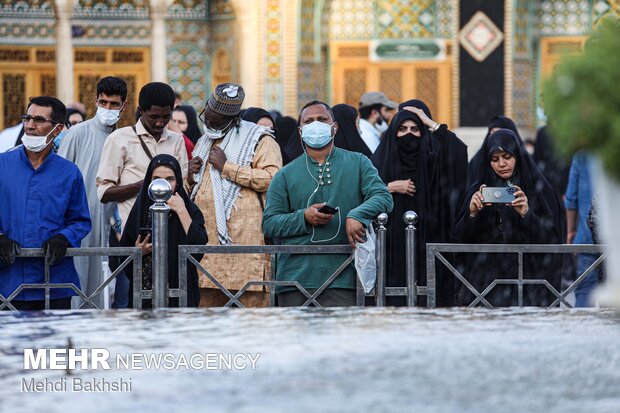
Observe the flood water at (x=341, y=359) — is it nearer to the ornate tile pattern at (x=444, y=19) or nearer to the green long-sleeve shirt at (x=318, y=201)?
the green long-sleeve shirt at (x=318, y=201)

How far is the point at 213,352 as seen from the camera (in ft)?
7.84

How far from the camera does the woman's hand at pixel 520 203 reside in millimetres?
5887

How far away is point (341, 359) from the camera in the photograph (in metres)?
2.32

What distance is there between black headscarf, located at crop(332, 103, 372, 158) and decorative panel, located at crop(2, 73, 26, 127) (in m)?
12.2

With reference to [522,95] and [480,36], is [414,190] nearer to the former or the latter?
[480,36]

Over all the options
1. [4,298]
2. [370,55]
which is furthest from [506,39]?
[4,298]

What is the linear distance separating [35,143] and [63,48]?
13.3 metres

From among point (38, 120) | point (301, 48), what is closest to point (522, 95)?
point (301, 48)

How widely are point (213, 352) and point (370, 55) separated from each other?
17564 millimetres

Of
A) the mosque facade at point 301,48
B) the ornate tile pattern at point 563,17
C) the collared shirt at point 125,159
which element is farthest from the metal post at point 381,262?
the ornate tile pattern at point 563,17

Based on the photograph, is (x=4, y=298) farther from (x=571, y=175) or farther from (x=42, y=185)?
(x=571, y=175)

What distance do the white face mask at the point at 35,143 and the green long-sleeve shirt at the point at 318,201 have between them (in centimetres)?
94

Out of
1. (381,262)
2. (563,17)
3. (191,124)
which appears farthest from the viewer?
(563,17)

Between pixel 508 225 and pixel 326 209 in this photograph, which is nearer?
pixel 326 209
